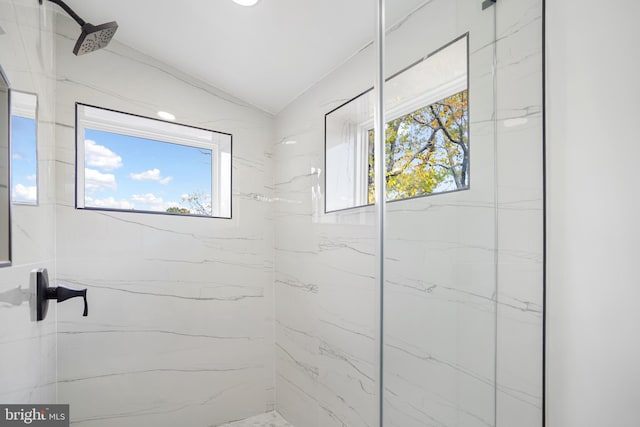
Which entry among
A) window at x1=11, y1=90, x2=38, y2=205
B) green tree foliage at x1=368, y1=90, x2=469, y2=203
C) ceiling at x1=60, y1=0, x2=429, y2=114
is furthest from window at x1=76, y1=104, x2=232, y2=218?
green tree foliage at x1=368, y1=90, x2=469, y2=203

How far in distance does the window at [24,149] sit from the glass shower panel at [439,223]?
93 centimetres

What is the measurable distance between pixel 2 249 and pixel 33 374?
67cm

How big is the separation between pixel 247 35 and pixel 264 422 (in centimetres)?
226

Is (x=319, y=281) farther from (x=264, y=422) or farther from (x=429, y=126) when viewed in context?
(x=429, y=126)

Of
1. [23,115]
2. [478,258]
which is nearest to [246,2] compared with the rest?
[23,115]

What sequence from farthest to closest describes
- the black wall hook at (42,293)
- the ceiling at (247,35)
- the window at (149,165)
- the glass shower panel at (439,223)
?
the window at (149,165) < the ceiling at (247,35) < the black wall hook at (42,293) < the glass shower panel at (439,223)

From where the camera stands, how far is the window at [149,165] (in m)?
2.02

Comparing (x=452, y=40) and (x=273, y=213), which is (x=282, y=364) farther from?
(x=452, y=40)

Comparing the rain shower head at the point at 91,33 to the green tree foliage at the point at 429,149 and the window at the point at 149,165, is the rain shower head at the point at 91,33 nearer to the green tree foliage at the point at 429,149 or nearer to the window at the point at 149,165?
the window at the point at 149,165

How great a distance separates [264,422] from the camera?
2367mm

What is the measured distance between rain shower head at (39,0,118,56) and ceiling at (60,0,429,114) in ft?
0.94

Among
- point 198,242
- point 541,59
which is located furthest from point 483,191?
point 198,242

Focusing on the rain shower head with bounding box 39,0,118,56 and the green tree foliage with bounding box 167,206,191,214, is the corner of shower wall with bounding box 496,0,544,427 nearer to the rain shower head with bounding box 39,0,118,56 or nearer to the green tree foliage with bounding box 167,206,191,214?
the rain shower head with bounding box 39,0,118,56

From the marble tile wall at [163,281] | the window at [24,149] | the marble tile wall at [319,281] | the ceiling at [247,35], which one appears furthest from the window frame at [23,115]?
the marble tile wall at [319,281]
